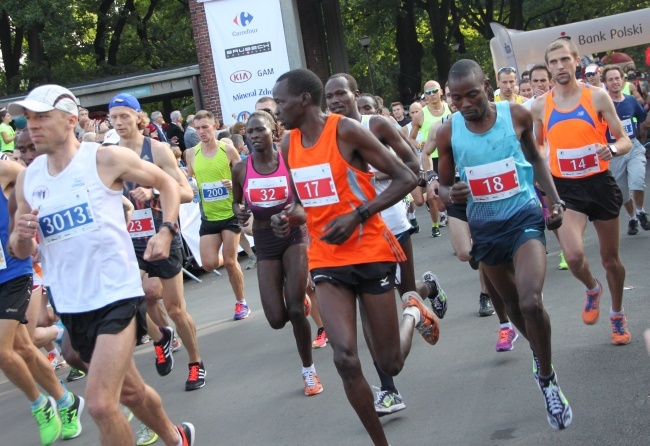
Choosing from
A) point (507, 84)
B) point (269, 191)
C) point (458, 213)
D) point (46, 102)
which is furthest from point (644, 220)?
point (46, 102)

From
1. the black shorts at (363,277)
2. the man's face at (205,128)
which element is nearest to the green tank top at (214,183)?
the man's face at (205,128)

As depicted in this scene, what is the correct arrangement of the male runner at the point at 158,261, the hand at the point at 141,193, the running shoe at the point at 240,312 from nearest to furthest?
the hand at the point at 141,193 < the male runner at the point at 158,261 < the running shoe at the point at 240,312

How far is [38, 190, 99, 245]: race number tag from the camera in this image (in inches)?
200

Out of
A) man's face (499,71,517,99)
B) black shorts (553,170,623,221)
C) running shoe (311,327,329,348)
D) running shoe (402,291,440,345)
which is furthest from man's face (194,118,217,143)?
running shoe (402,291,440,345)

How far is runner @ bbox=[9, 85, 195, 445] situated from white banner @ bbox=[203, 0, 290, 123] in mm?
18573

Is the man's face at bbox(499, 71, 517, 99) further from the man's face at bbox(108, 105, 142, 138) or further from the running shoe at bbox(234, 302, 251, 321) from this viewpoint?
the man's face at bbox(108, 105, 142, 138)

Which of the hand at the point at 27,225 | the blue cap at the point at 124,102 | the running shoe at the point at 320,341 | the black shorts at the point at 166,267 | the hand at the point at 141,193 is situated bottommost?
the running shoe at the point at 320,341

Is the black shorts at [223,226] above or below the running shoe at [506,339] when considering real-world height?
above

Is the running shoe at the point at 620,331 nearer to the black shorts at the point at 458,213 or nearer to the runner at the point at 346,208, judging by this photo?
the black shorts at the point at 458,213

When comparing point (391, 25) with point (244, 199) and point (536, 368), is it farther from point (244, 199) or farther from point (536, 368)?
point (536, 368)

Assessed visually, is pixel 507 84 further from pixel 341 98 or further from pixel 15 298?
pixel 15 298

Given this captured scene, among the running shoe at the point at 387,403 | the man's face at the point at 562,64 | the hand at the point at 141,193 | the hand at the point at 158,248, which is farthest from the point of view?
the man's face at the point at 562,64

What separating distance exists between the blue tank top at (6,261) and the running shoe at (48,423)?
3.00 feet

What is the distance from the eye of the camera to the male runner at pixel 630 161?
11.9 metres
